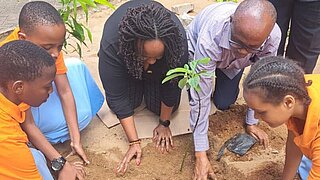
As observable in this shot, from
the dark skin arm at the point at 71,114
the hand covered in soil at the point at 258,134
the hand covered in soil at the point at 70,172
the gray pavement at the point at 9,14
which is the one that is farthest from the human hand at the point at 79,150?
the gray pavement at the point at 9,14

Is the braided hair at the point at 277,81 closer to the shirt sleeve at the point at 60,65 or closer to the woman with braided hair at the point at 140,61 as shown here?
the woman with braided hair at the point at 140,61

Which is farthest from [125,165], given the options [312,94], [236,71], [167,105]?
[312,94]

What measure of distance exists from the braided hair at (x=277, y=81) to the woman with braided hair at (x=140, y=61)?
50cm

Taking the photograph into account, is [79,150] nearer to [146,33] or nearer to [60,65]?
[60,65]

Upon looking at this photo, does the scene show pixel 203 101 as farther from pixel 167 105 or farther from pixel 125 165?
pixel 125 165

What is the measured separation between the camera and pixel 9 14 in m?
4.27

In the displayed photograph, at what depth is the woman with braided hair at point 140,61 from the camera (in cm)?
207

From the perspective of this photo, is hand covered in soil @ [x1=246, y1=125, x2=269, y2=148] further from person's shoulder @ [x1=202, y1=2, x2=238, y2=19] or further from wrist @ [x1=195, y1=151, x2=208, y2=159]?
person's shoulder @ [x1=202, y1=2, x2=238, y2=19]

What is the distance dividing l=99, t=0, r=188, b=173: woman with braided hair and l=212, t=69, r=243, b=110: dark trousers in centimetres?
32

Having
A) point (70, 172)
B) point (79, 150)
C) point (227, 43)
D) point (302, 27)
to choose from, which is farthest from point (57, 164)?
point (302, 27)

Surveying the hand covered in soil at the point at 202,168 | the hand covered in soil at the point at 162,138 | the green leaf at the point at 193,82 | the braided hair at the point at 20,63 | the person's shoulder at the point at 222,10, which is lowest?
the hand covered in soil at the point at 162,138

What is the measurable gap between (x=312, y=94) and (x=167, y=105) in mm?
1036

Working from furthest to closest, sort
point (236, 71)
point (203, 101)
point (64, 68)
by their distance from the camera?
point (236, 71) < point (64, 68) < point (203, 101)

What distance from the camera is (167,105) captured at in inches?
103
